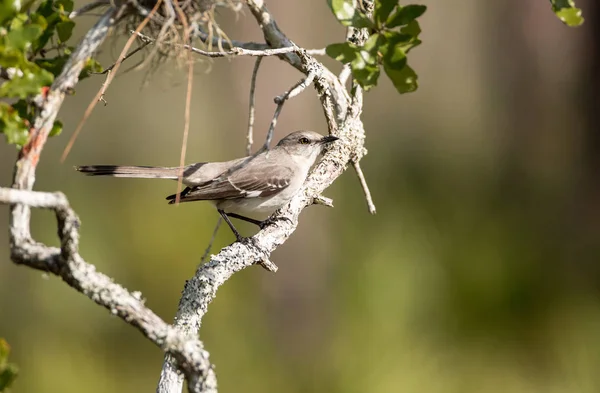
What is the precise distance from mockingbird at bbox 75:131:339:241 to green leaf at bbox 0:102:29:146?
6.63ft

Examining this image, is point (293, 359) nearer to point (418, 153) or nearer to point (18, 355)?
point (18, 355)

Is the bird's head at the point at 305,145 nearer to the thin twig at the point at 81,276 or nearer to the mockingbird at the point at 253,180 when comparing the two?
the mockingbird at the point at 253,180

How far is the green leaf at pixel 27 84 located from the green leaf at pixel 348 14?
0.99m

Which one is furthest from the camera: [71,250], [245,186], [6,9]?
[245,186]

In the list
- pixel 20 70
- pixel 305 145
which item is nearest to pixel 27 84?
pixel 20 70

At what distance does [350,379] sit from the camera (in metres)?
6.82

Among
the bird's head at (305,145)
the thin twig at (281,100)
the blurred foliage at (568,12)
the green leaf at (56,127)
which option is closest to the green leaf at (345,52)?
the thin twig at (281,100)

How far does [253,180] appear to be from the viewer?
15.2 feet

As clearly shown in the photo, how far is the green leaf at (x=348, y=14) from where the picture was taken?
2.39m

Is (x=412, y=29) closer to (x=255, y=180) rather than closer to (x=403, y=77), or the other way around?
(x=403, y=77)

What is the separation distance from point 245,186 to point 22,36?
262 centimetres

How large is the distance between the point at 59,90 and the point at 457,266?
258 inches

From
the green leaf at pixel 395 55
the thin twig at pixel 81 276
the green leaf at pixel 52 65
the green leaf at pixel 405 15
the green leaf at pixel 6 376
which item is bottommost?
the green leaf at pixel 6 376

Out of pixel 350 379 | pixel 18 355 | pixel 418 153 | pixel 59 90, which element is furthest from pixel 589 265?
pixel 59 90
